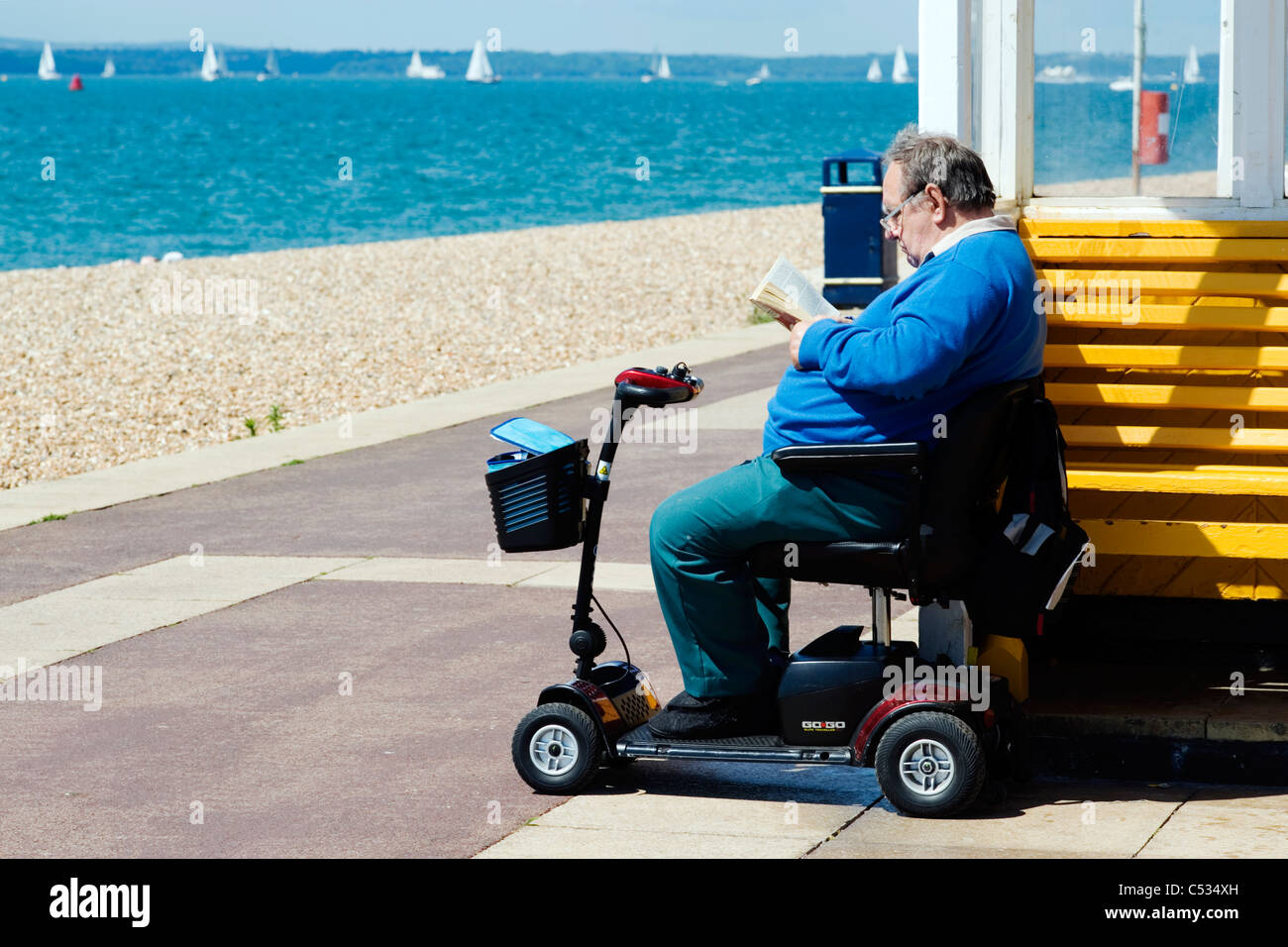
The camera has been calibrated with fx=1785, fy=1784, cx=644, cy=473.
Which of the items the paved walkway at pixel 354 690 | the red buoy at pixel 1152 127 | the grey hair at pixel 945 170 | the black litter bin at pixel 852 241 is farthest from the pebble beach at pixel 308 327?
the grey hair at pixel 945 170

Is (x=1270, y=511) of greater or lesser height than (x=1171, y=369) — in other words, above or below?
below

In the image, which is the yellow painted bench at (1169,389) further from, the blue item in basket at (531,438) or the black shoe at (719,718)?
the blue item in basket at (531,438)

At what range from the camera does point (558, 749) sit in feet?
14.7

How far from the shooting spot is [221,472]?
9469 millimetres

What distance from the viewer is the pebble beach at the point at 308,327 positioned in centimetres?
1223

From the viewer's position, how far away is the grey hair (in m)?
4.21

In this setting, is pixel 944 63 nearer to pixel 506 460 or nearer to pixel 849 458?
pixel 849 458

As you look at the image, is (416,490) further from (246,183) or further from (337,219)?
(246,183)

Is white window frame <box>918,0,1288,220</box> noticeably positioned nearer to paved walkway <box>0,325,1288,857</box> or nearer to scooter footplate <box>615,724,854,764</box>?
paved walkway <box>0,325,1288,857</box>

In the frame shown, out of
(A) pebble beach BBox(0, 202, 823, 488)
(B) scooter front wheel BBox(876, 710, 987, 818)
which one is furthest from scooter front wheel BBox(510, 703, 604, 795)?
(A) pebble beach BBox(0, 202, 823, 488)

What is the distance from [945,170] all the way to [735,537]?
1.00 metres

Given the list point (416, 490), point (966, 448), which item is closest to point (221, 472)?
point (416, 490)

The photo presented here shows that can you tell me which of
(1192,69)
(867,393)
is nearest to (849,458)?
(867,393)

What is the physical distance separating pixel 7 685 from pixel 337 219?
40342 mm
